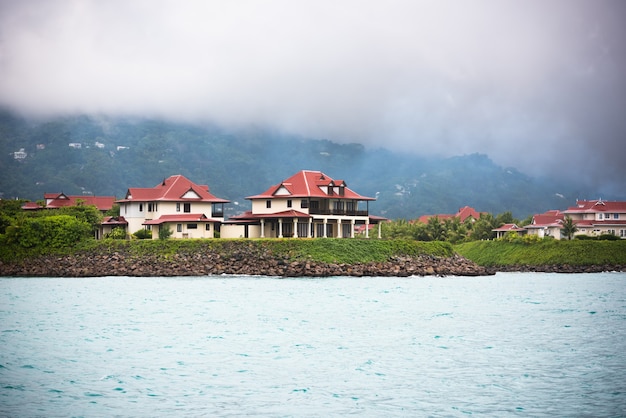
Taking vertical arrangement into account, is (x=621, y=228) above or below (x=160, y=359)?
above

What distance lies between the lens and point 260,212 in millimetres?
81938

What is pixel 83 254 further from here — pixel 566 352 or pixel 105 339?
pixel 566 352

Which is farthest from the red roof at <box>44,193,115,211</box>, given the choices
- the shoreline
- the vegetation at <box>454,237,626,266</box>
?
the vegetation at <box>454,237,626,266</box>

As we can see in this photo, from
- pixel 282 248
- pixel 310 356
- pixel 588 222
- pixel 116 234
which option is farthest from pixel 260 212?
pixel 310 356

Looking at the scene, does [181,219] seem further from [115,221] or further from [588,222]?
[588,222]

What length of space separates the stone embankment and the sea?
20.2 metres

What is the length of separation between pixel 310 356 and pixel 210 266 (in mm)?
44613

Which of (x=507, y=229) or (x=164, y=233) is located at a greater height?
(x=507, y=229)

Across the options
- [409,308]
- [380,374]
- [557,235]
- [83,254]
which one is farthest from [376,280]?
[557,235]

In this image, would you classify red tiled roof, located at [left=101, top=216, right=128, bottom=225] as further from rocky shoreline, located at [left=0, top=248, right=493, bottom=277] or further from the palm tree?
the palm tree

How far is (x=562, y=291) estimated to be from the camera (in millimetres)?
54281

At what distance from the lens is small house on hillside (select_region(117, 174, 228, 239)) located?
258 ft

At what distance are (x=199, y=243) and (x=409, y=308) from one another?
114 feet

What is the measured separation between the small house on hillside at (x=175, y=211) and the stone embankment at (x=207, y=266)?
6.91 m
